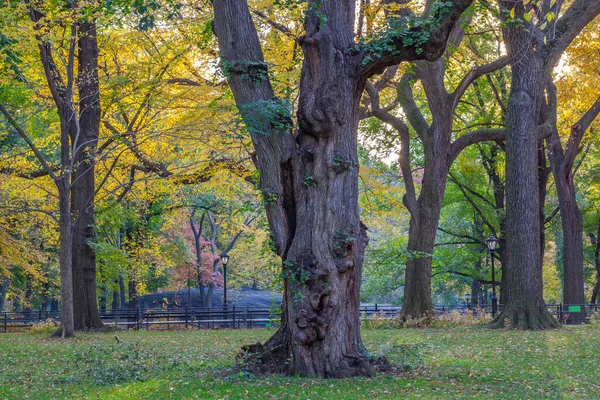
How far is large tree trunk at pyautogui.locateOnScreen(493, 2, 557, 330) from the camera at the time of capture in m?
19.2

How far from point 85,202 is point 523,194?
1371cm

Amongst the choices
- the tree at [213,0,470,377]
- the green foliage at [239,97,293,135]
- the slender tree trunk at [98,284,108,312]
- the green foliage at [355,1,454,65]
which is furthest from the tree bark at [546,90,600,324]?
the slender tree trunk at [98,284,108,312]

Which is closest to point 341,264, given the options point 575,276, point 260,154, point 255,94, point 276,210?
point 276,210

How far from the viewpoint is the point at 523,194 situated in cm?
1961

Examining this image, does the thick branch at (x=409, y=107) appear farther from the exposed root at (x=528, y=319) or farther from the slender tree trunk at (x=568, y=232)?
the exposed root at (x=528, y=319)

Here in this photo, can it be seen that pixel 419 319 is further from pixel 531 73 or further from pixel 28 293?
pixel 28 293

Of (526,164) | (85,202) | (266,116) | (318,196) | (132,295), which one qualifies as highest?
(526,164)

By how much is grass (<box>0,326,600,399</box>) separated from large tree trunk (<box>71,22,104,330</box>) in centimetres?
726

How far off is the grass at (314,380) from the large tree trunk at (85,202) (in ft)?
23.8

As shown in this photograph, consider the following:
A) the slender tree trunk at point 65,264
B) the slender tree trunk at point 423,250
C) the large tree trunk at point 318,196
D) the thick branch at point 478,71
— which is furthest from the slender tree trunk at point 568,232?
the large tree trunk at point 318,196

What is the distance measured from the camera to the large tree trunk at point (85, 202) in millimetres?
23250

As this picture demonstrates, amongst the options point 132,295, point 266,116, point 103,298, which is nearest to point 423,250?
point 266,116

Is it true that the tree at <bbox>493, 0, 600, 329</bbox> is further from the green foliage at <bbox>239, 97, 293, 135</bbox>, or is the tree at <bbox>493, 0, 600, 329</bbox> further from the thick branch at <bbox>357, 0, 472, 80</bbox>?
the green foliage at <bbox>239, 97, 293, 135</bbox>

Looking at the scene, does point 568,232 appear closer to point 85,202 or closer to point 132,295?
point 85,202
